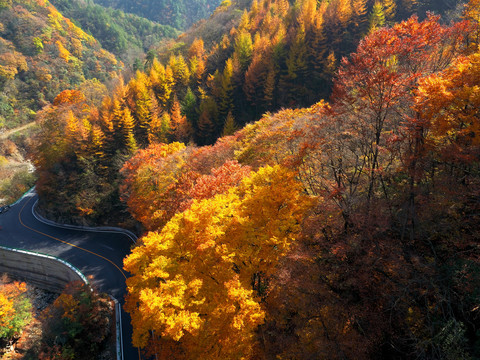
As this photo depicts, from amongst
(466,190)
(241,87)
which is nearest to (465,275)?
(466,190)

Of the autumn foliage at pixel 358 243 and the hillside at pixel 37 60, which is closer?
the autumn foliage at pixel 358 243

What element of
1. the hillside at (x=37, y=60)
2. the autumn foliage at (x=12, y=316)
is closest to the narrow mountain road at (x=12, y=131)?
the hillside at (x=37, y=60)

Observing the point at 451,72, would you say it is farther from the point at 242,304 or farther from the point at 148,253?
the point at 148,253

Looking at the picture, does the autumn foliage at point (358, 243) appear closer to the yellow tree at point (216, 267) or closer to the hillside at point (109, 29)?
the yellow tree at point (216, 267)

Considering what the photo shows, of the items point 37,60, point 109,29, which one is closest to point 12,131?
point 37,60

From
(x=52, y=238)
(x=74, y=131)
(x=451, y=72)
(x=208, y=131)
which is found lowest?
(x=52, y=238)

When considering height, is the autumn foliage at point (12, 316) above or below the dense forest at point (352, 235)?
below
